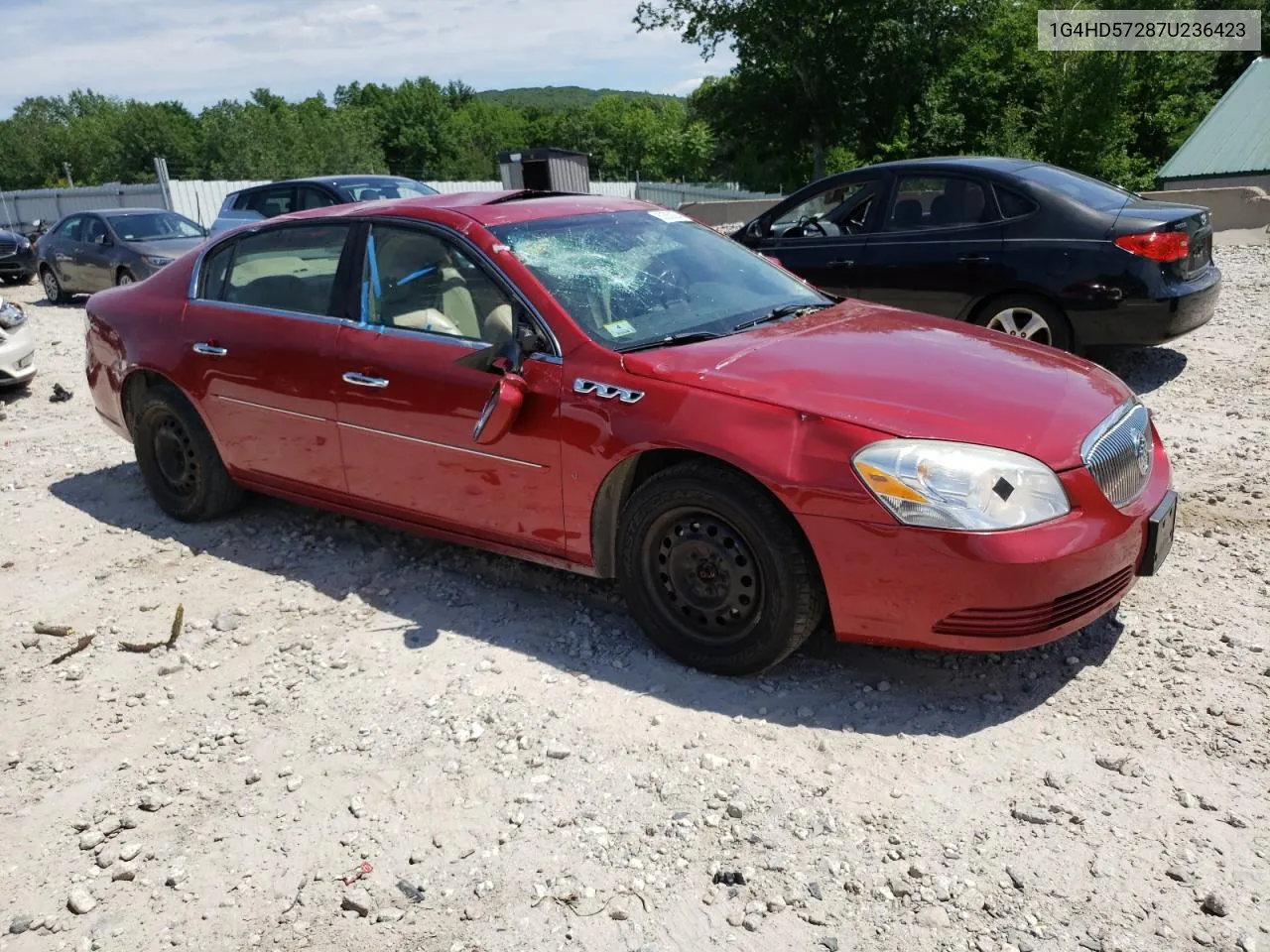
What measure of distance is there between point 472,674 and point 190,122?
349ft

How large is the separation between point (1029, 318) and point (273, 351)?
485cm

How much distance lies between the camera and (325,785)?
322cm

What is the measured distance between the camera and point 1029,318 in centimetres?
689

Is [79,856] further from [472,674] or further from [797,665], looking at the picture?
[797,665]

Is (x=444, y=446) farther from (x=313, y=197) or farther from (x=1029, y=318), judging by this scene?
(x=313, y=197)

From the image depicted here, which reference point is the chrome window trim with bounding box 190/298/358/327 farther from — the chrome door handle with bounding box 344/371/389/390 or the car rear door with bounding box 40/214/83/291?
the car rear door with bounding box 40/214/83/291

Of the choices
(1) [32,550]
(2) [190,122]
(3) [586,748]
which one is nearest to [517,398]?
(3) [586,748]

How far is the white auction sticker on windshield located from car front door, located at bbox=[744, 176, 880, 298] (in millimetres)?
4126

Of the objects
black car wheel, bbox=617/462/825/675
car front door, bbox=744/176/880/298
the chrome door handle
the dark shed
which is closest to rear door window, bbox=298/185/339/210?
car front door, bbox=744/176/880/298

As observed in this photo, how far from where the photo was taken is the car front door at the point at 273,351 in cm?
458

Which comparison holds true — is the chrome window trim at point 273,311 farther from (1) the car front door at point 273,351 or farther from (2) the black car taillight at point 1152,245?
(2) the black car taillight at point 1152,245

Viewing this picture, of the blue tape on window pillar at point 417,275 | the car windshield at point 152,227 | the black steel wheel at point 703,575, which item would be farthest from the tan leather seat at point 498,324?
the car windshield at point 152,227

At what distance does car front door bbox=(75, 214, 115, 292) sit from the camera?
49.5 feet

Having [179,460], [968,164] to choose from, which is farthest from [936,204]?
[179,460]
